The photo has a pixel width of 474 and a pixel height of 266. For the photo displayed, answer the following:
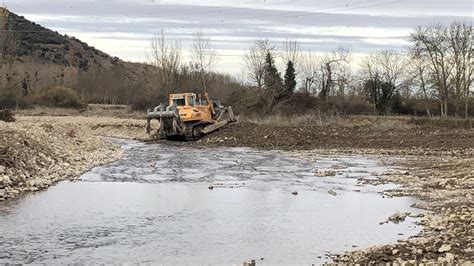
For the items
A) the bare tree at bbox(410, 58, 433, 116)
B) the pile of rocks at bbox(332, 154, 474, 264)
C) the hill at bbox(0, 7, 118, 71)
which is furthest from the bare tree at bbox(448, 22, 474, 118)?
the hill at bbox(0, 7, 118, 71)

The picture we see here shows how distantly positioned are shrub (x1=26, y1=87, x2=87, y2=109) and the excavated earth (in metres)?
19.3

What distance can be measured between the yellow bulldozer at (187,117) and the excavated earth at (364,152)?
0.80m

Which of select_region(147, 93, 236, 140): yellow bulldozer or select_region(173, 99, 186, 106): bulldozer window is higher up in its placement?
select_region(173, 99, 186, 106): bulldozer window

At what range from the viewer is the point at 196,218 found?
43.2 feet

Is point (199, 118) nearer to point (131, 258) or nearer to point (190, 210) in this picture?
point (190, 210)

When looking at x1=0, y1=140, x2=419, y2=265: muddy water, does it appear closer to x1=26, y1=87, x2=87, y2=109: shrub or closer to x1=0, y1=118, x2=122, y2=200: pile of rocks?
x1=0, y1=118, x2=122, y2=200: pile of rocks

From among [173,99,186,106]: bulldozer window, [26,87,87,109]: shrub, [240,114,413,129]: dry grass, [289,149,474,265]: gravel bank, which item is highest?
[26,87,87,109]: shrub

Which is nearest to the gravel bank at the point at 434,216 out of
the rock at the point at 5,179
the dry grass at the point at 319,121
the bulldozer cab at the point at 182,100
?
the rock at the point at 5,179

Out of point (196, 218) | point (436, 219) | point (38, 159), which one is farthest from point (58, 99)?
point (436, 219)

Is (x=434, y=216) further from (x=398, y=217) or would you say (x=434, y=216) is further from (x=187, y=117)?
(x=187, y=117)

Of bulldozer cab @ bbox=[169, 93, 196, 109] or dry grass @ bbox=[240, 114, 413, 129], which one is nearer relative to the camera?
bulldozer cab @ bbox=[169, 93, 196, 109]

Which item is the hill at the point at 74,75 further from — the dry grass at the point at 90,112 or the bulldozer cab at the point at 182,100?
the bulldozer cab at the point at 182,100

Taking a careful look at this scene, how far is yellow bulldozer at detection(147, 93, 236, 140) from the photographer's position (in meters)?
35.8

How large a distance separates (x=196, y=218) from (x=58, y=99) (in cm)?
5867
